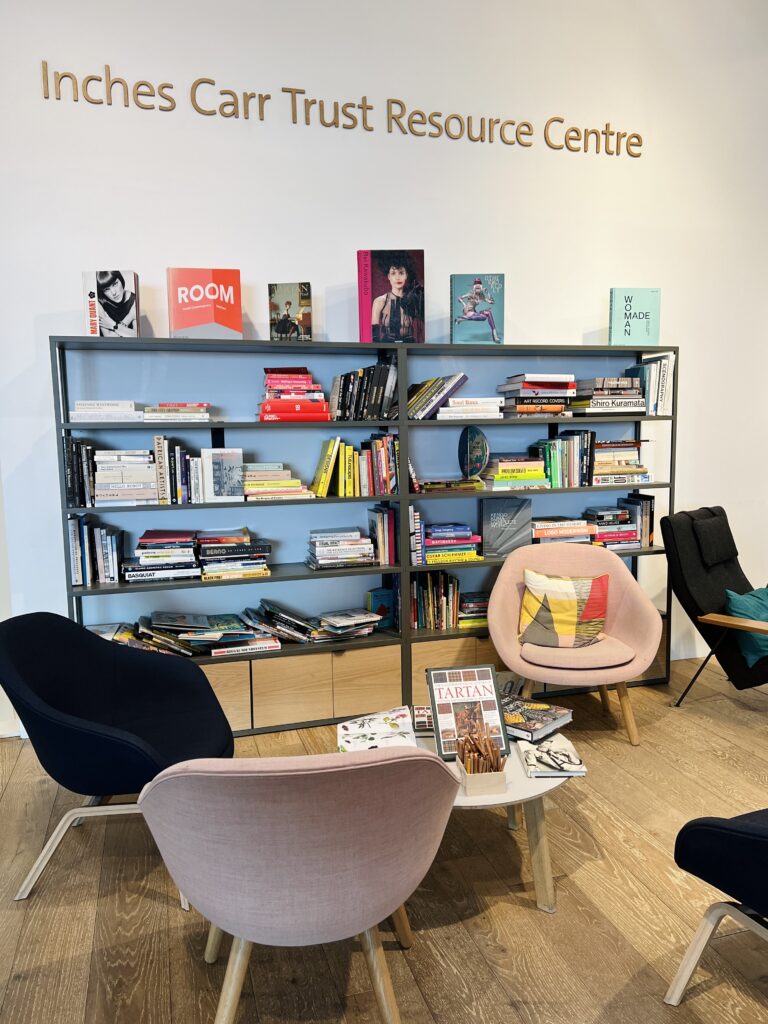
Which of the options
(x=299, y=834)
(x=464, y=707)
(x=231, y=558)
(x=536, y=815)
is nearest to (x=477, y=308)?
(x=231, y=558)

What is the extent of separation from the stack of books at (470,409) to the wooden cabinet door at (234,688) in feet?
4.99

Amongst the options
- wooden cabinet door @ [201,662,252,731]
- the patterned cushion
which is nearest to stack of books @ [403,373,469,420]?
the patterned cushion

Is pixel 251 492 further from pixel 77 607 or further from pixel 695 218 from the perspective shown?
pixel 695 218

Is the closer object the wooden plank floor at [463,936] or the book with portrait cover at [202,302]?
the wooden plank floor at [463,936]

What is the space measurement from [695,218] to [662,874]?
3.53m

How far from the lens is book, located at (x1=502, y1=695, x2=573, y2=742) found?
8.04ft

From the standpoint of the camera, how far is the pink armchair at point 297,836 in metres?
1.37

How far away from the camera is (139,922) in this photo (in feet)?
7.39

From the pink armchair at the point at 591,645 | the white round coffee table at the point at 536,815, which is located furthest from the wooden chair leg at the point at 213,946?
the pink armchair at the point at 591,645

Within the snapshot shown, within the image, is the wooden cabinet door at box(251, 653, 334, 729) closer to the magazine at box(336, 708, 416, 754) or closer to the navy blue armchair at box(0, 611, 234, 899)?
the navy blue armchair at box(0, 611, 234, 899)

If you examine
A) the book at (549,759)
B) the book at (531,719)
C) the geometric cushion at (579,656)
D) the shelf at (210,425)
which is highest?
the shelf at (210,425)

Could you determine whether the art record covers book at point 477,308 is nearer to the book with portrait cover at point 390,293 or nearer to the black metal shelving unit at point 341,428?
the black metal shelving unit at point 341,428

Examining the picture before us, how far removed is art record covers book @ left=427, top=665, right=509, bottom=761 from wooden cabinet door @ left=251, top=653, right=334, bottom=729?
125 centimetres

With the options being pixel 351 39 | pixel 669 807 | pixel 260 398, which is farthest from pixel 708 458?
pixel 351 39
